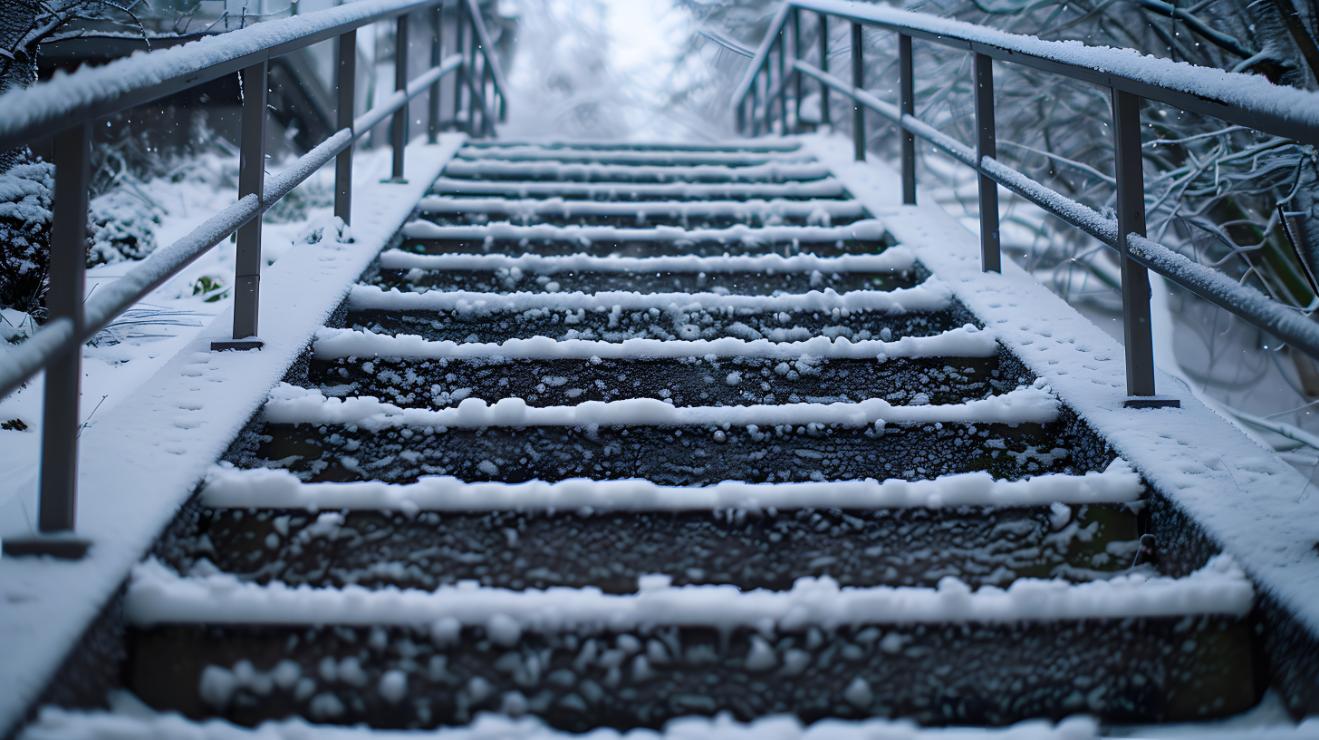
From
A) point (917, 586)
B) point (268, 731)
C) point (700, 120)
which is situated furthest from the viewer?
point (700, 120)

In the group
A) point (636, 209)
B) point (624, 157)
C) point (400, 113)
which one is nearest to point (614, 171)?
point (624, 157)

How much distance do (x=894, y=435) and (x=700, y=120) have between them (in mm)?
13029

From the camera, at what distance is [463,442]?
5.74 feet

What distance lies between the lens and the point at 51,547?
1.26m

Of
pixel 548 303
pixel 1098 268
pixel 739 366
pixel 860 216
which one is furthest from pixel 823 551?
pixel 1098 268

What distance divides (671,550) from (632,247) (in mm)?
1656

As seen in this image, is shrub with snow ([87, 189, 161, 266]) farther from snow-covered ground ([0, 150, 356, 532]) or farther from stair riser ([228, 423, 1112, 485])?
stair riser ([228, 423, 1112, 485])

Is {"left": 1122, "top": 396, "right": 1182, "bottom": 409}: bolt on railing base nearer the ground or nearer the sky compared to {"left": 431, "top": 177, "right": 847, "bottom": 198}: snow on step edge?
nearer the ground

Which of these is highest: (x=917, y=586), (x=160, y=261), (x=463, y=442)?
(x=160, y=261)

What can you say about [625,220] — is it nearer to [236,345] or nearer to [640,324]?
[640,324]

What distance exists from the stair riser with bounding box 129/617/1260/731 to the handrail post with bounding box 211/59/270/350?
857 mm

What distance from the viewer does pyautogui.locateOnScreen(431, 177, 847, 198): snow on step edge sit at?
3596 millimetres

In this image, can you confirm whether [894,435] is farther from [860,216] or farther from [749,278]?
[860,216]

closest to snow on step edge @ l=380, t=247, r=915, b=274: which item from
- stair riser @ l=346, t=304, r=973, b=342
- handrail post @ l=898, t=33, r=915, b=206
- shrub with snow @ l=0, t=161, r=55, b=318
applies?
stair riser @ l=346, t=304, r=973, b=342
